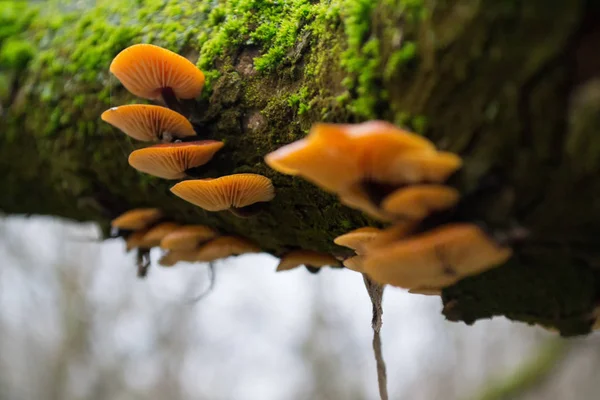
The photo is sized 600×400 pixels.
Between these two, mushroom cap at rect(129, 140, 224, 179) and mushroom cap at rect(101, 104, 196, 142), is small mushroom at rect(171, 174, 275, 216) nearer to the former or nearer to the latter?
mushroom cap at rect(129, 140, 224, 179)

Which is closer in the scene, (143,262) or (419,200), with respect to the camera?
(419,200)

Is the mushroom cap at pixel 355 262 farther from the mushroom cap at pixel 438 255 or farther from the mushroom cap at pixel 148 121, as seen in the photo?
the mushroom cap at pixel 148 121

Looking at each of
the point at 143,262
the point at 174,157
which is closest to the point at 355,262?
the point at 174,157

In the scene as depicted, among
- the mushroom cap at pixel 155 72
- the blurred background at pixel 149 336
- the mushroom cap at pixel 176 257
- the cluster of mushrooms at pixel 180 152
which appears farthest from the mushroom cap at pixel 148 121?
the blurred background at pixel 149 336

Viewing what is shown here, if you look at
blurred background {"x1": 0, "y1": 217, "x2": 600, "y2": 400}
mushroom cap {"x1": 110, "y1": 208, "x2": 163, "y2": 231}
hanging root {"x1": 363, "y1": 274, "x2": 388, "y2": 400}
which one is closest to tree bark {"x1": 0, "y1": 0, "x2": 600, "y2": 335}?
mushroom cap {"x1": 110, "y1": 208, "x2": 163, "y2": 231}

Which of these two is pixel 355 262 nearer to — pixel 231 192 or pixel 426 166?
pixel 231 192

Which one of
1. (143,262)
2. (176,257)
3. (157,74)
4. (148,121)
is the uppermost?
(157,74)

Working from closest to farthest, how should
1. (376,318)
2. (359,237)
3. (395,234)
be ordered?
1. (395,234)
2. (359,237)
3. (376,318)

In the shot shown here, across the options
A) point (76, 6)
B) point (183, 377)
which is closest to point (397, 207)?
point (76, 6)
